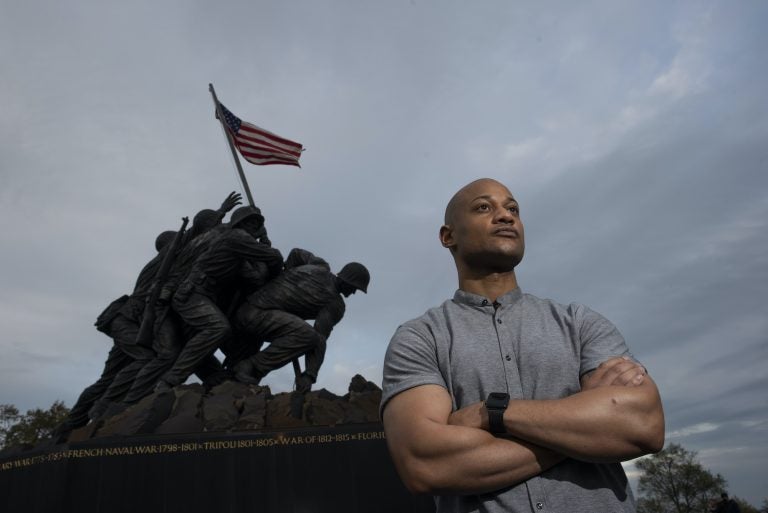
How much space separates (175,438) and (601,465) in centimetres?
576

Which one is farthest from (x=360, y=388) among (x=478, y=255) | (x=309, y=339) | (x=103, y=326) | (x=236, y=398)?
(x=478, y=255)

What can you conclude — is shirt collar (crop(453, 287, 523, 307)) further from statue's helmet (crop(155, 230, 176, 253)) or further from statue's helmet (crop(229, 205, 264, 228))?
statue's helmet (crop(155, 230, 176, 253))

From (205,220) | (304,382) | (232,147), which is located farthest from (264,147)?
(304,382)

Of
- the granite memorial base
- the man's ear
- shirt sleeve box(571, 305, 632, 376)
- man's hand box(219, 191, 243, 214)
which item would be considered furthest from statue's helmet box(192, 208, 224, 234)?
shirt sleeve box(571, 305, 632, 376)

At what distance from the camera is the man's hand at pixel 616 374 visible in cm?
166

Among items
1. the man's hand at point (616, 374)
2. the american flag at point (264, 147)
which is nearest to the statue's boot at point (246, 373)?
the american flag at point (264, 147)

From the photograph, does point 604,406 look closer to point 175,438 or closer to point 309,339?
point 175,438

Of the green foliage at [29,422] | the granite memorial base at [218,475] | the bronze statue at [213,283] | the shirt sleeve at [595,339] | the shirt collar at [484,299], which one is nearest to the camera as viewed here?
the shirt sleeve at [595,339]

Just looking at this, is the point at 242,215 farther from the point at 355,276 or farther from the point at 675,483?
the point at 675,483

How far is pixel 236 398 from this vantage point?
288 inches

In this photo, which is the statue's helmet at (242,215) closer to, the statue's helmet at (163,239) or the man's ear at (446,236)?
the statue's helmet at (163,239)

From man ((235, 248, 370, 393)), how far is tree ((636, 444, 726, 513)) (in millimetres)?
26606

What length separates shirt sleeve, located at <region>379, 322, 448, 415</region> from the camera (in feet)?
5.71

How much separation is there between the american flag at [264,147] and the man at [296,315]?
318 centimetres
